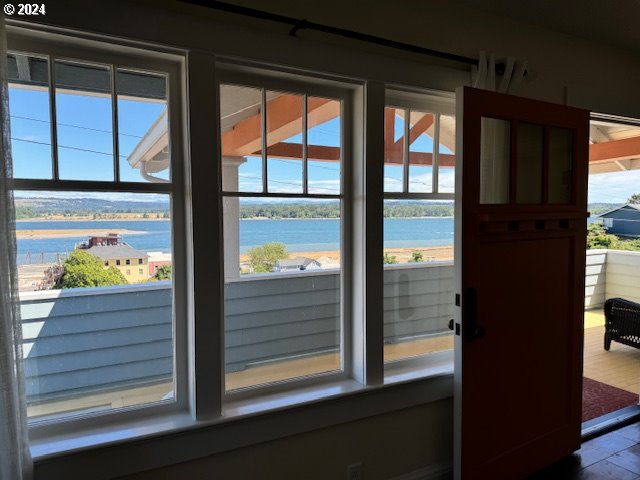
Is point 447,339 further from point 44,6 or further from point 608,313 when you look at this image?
point 608,313

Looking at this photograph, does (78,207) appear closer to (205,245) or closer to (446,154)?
(205,245)

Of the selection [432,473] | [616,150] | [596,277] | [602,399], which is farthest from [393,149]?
[596,277]

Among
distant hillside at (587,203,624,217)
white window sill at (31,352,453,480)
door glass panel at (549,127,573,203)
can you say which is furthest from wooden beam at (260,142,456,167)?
distant hillside at (587,203,624,217)

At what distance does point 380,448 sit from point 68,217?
Result: 1.66 m

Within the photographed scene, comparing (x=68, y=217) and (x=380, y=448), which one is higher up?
(x=68, y=217)

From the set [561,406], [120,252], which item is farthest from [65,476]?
[561,406]

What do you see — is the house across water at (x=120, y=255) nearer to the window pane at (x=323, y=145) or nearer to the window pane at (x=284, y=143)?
the window pane at (x=284, y=143)

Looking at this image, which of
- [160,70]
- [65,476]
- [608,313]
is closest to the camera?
[65,476]

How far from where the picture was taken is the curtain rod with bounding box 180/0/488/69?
1.54 meters

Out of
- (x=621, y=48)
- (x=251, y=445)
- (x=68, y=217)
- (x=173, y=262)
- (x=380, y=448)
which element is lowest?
(x=380, y=448)

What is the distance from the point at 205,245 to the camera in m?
1.65

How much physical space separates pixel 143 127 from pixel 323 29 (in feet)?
2.60

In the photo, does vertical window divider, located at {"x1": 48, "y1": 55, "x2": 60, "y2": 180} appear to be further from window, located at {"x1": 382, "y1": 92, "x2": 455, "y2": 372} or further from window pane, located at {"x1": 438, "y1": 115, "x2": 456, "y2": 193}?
window pane, located at {"x1": 438, "y1": 115, "x2": 456, "y2": 193}

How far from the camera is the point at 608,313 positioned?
Result: 4.42m
